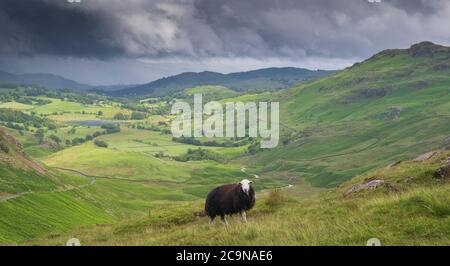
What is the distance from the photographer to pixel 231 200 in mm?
29203

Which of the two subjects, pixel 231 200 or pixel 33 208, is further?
pixel 33 208

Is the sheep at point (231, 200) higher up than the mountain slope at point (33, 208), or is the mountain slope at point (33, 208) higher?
the sheep at point (231, 200)

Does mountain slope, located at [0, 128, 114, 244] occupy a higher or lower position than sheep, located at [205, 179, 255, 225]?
lower

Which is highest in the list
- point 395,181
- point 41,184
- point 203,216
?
point 395,181

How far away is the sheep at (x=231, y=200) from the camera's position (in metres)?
28.5

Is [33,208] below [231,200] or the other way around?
below

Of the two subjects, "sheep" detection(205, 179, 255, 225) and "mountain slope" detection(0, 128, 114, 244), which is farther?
"mountain slope" detection(0, 128, 114, 244)

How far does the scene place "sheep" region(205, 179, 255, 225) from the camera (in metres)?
28.5

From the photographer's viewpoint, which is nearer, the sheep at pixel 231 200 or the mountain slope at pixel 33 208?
the sheep at pixel 231 200
